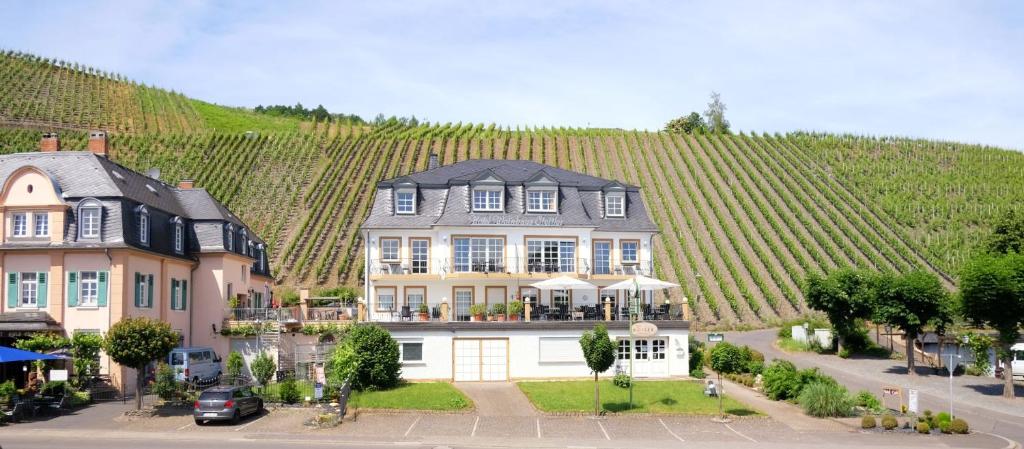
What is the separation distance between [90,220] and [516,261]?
1793cm

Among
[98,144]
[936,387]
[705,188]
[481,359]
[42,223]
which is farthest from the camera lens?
[705,188]

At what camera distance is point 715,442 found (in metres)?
26.8

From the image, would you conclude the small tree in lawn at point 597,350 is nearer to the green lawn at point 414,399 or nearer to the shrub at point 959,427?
the green lawn at point 414,399

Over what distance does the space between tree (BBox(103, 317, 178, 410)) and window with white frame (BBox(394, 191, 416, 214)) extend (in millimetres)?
13674

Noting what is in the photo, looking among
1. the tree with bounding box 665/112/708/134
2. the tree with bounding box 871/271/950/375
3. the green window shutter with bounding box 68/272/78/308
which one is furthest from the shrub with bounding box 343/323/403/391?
the tree with bounding box 665/112/708/134

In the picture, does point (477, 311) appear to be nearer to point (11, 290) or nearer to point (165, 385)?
point (165, 385)

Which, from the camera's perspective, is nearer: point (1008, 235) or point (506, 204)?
point (506, 204)

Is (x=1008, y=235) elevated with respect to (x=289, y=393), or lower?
elevated

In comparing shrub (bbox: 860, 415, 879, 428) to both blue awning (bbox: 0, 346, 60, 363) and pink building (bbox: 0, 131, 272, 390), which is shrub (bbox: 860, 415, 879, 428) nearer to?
pink building (bbox: 0, 131, 272, 390)

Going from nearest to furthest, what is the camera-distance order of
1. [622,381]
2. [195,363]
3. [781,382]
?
[781,382] → [622,381] → [195,363]

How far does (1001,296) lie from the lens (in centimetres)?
3572

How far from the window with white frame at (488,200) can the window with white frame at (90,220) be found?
15.9 metres

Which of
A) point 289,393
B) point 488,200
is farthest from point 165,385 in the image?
point 488,200

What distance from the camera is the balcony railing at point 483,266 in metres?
41.5
